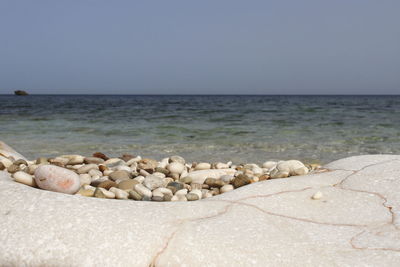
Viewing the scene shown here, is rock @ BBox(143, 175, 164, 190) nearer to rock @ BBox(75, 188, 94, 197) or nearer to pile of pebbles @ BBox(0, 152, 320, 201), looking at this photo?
pile of pebbles @ BBox(0, 152, 320, 201)

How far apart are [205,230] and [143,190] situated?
1.19m

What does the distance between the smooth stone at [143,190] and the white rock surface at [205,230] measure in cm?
74

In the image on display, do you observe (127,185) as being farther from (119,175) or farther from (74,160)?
(74,160)

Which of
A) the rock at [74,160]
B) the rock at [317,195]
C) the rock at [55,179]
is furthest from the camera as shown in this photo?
the rock at [74,160]

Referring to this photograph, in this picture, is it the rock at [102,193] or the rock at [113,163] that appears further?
the rock at [113,163]

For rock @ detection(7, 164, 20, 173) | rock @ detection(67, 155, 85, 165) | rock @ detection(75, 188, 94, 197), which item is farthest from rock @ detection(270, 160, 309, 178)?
rock @ detection(7, 164, 20, 173)

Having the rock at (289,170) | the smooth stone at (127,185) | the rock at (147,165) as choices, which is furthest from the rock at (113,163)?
the rock at (289,170)

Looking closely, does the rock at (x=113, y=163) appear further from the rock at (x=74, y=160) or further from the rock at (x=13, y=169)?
the rock at (x=13, y=169)

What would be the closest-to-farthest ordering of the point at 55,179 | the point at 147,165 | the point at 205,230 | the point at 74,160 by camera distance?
the point at 205,230
the point at 55,179
the point at 147,165
the point at 74,160

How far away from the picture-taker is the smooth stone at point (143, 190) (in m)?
2.77

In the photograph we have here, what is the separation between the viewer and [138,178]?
3209mm

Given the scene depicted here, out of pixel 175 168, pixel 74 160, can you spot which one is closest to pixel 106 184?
pixel 175 168

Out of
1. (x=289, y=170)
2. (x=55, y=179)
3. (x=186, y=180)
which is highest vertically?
(x=55, y=179)

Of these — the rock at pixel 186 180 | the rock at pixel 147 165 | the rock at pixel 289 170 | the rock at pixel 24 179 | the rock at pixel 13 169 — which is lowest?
the rock at pixel 186 180
